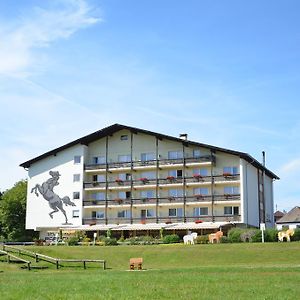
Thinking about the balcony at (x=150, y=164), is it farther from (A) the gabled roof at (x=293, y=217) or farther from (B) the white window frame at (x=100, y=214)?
(A) the gabled roof at (x=293, y=217)

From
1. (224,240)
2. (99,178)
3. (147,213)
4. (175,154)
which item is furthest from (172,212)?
(224,240)

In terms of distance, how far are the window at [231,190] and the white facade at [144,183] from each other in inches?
4.6

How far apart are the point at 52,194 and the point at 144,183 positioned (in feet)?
40.6

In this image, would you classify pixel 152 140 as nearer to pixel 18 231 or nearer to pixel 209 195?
pixel 209 195

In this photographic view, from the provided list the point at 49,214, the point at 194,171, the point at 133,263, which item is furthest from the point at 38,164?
the point at 133,263

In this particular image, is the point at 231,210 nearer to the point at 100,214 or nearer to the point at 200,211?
the point at 200,211

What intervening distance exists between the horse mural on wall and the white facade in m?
0.13

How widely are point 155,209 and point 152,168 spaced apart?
4994 millimetres

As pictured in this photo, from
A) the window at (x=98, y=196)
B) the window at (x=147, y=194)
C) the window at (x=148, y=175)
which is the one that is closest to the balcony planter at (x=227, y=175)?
the window at (x=148, y=175)

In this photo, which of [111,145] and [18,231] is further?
[18,231]

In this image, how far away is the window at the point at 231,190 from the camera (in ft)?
207

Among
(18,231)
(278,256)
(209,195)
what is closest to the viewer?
(278,256)

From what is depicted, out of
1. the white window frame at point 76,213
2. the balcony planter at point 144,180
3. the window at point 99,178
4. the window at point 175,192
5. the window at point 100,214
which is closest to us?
the window at point 175,192

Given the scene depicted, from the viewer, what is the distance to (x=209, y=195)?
64.3 meters
